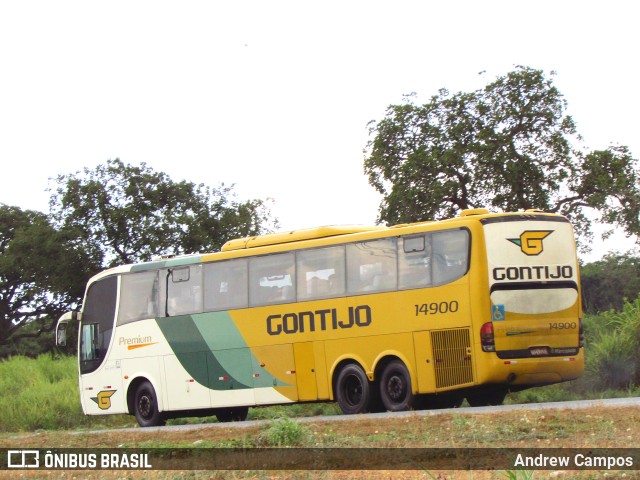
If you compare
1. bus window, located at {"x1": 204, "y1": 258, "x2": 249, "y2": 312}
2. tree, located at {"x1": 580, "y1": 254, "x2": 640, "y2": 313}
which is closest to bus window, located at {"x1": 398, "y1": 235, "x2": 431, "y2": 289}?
bus window, located at {"x1": 204, "y1": 258, "x2": 249, "y2": 312}

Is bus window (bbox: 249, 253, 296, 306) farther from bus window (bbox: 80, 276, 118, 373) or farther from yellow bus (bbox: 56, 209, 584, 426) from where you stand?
bus window (bbox: 80, 276, 118, 373)

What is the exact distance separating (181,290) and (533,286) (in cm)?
770

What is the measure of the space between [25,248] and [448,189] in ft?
80.9

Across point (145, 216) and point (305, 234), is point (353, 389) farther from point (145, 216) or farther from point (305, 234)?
point (145, 216)

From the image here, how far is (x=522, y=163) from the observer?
41156 millimetres

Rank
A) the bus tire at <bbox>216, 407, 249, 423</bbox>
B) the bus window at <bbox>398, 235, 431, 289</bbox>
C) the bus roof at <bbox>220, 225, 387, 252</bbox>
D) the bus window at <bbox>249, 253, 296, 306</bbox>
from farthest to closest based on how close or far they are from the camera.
Result: 1. the bus tire at <bbox>216, 407, 249, 423</bbox>
2. the bus window at <bbox>249, 253, 296, 306</bbox>
3. the bus roof at <bbox>220, 225, 387, 252</bbox>
4. the bus window at <bbox>398, 235, 431, 289</bbox>

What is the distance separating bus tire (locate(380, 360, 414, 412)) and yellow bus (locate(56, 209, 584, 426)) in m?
0.02

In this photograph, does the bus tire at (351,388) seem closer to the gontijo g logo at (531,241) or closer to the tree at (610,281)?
the gontijo g logo at (531,241)

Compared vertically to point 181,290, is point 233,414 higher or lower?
lower

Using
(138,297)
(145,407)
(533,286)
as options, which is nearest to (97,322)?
(138,297)

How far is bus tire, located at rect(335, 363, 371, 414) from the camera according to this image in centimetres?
2100

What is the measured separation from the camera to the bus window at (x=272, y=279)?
875 inches

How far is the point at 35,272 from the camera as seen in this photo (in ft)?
184

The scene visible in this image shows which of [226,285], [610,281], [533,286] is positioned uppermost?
[610,281]
